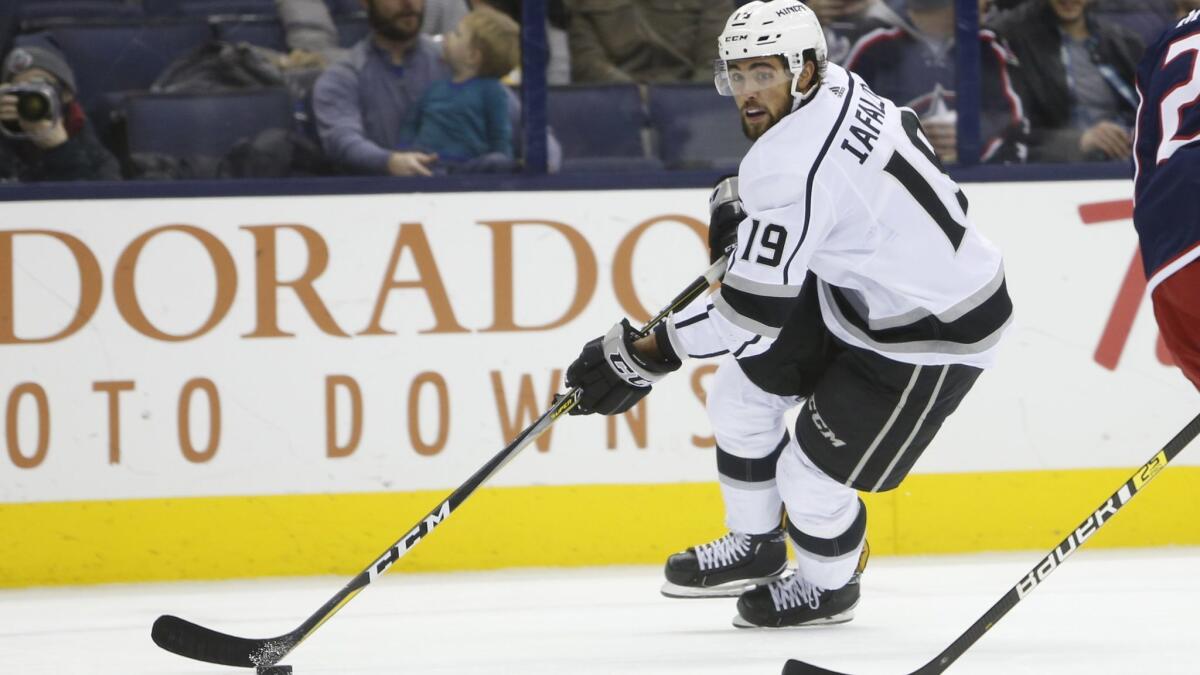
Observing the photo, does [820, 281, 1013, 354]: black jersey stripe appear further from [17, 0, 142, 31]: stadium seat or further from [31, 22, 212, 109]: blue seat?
[17, 0, 142, 31]: stadium seat

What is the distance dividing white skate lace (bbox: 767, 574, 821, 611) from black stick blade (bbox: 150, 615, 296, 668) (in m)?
0.96

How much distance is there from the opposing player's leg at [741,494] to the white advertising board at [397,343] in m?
0.70

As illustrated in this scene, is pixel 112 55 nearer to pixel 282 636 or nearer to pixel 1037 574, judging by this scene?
pixel 282 636

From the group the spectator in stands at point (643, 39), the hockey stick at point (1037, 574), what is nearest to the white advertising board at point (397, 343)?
the spectator in stands at point (643, 39)

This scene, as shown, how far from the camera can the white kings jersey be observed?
283 centimetres

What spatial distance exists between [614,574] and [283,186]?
1196mm

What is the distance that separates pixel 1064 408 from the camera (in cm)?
426

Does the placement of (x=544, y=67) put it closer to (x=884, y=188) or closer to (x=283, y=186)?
(x=283, y=186)

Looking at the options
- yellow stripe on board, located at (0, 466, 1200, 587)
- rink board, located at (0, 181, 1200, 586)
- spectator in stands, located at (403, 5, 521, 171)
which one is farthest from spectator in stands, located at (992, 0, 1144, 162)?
spectator in stands, located at (403, 5, 521, 171)

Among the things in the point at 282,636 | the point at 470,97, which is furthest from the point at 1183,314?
→ the point at 470,97

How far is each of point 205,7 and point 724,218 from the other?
5.64ft

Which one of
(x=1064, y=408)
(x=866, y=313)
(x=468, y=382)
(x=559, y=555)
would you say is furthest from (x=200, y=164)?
(x=1064, y=408)

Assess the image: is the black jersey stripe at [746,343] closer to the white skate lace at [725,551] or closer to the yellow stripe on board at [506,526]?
the white skate lace at [725,551]

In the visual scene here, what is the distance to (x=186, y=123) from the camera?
416cm
